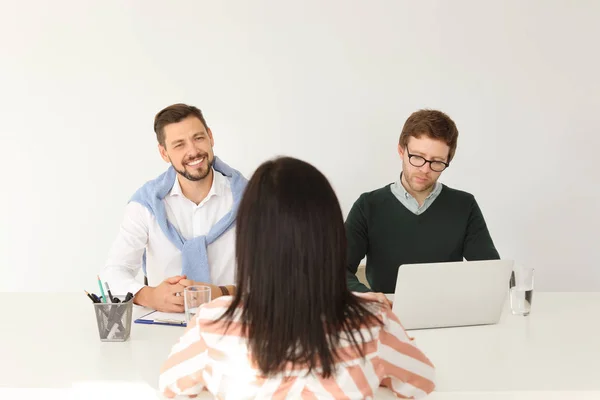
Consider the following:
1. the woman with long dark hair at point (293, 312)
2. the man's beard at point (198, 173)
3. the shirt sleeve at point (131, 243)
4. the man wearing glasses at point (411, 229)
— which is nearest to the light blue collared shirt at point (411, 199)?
the man wearing glasses at point (411, 229)

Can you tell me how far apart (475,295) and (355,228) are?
86 centimetres

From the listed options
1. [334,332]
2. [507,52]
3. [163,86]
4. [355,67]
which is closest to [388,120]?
[355,67]

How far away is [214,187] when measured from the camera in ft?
9.12

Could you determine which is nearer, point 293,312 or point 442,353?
point 293,312

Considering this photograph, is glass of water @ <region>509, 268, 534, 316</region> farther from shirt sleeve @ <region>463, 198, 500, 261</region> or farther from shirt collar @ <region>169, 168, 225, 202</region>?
shirt collar @ <region>169, 168, 225, 202</region>

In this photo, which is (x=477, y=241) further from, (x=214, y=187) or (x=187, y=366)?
(x=187, y=366)

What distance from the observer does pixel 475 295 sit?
6.51ft

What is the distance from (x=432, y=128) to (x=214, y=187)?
2.80 feet

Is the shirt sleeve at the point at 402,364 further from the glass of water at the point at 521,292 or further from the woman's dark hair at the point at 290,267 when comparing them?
the glass of water at the point at 521,292

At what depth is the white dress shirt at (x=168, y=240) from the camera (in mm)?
2639

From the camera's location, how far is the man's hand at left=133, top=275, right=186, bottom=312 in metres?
2.13

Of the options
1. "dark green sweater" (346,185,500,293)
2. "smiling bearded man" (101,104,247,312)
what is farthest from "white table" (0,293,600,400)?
"dark green sweater" (346,185,500,293)

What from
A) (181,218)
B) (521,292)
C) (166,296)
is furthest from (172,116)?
(521,292)

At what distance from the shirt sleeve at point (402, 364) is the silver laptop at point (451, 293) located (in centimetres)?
44
